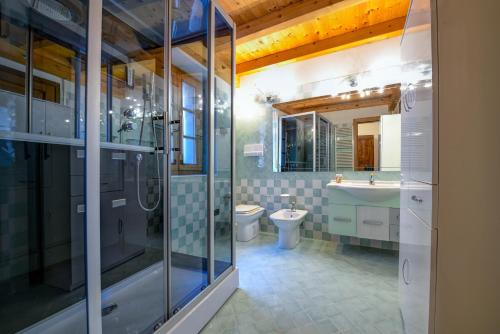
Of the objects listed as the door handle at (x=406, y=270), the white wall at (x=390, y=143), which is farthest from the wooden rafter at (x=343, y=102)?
the door handle at (x=406, y=270)

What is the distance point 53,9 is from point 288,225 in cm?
295

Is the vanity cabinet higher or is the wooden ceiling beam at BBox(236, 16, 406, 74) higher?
the wooden ceiling beam at BBox(236, 16, 406, 74)

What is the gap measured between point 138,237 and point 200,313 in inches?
38.9

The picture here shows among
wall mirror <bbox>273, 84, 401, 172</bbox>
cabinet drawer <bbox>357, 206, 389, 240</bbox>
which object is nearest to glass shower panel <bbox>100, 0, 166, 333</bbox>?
wall mirror <bbox>273, 84, 401, 172</bbox>

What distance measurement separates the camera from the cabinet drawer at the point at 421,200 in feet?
2.88

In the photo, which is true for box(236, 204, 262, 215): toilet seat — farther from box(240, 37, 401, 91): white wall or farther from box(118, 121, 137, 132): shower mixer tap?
box(240, 37, 401, 91): white wall

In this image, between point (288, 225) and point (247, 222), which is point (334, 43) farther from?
point (247, 222)

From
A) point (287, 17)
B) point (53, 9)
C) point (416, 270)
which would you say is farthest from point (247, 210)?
point (53, 9)

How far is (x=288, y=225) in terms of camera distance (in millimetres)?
2557

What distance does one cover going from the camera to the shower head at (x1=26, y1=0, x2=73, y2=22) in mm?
1667

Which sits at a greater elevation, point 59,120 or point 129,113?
point 129,113

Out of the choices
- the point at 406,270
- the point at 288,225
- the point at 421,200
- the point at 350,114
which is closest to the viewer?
the point at 421,200

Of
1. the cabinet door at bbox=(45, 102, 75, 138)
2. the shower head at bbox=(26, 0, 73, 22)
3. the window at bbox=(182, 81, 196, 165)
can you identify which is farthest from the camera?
the window at bbox=(182, 81, 196, 165)

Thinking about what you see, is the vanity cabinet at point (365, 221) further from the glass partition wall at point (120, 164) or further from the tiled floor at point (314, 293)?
the glass partition wall at point (120, 164)
